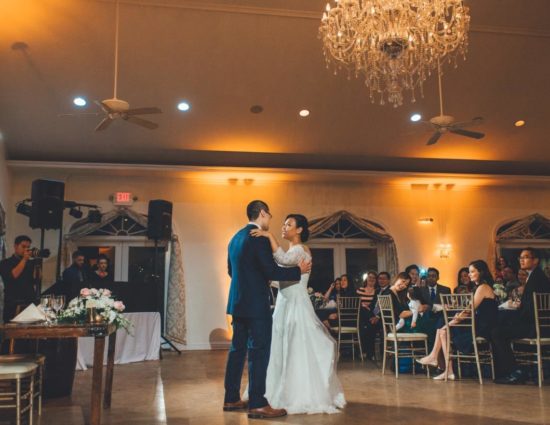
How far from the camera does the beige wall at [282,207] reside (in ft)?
32.8

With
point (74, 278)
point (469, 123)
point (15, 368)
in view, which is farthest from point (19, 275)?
point (469, 123)

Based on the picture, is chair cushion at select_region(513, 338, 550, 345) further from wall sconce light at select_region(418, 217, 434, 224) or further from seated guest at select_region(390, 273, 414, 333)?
wall sconce light at select_region(418, 217, 434, 224)

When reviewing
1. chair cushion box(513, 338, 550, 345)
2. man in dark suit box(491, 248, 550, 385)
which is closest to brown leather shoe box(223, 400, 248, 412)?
man in dark suit box(491, 248, 550, 385)

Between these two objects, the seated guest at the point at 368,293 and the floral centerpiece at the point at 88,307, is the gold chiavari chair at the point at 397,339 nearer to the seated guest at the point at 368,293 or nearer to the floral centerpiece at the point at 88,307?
the seated guest at the point at 368,293

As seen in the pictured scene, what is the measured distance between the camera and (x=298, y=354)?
13.8ft

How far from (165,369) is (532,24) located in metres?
7.08

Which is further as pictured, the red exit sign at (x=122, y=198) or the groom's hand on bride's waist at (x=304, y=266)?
the red exit sign at (x=122, y=198)

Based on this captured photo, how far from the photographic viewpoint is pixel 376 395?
4.96m

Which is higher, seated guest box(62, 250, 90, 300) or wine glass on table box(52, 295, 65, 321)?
seated guest box(62, 250, 90, 300)

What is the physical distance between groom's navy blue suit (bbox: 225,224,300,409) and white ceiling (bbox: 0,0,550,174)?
398 centimetres

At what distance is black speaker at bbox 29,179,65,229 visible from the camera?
785 centimetres

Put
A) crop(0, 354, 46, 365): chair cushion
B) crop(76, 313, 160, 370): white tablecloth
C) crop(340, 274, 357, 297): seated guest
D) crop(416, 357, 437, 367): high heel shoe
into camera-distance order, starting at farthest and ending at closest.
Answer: crop(340, 274, 357, 297): seated guest, crop(76, 313, 160, 370): white tablecloth, crop(416, 357, 437, 367): high heel shoe, crop(0, 354, 46, 365): chair cushion

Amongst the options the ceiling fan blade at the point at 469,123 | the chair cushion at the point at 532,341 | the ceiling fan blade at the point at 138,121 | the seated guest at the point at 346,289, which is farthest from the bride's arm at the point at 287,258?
the seated guest at the point at 346,289

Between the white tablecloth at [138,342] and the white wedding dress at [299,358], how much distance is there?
3.66m
